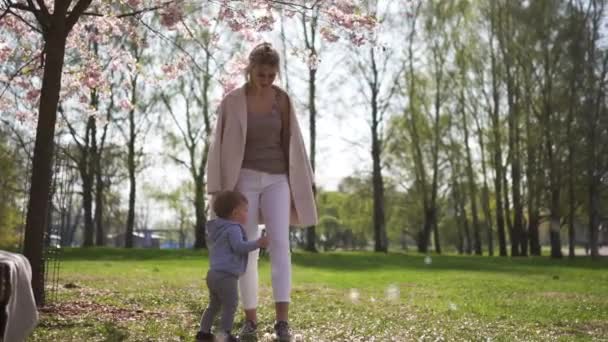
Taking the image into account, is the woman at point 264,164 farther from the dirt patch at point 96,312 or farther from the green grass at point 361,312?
the dirt patch at point 96,312

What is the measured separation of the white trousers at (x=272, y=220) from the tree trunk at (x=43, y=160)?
2744mm

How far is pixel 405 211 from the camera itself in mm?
54906

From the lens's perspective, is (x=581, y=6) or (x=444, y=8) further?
(x=444, y=8)

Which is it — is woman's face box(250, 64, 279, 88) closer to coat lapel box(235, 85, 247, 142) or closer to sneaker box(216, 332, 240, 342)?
coat lapel box(235, 85, 247, 142)

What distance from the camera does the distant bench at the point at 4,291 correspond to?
314cm

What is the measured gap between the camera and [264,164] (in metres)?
5.07

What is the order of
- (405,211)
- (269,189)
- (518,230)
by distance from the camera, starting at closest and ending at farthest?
(269,189) < (518,230) < (405,211)

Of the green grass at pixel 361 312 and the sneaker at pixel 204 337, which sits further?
the green grass at pixel 361 312

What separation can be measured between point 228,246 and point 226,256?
0.06 meters

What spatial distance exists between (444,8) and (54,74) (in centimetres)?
2987

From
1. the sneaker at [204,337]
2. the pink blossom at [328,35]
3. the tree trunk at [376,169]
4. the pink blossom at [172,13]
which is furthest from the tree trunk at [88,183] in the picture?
the sneaker at [204,337]

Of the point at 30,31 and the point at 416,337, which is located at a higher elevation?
the point at 30,31

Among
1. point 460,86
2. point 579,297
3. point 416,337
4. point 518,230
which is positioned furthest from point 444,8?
point 416,337

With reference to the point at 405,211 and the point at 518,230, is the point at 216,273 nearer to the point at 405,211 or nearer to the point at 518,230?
the point at 518,230
